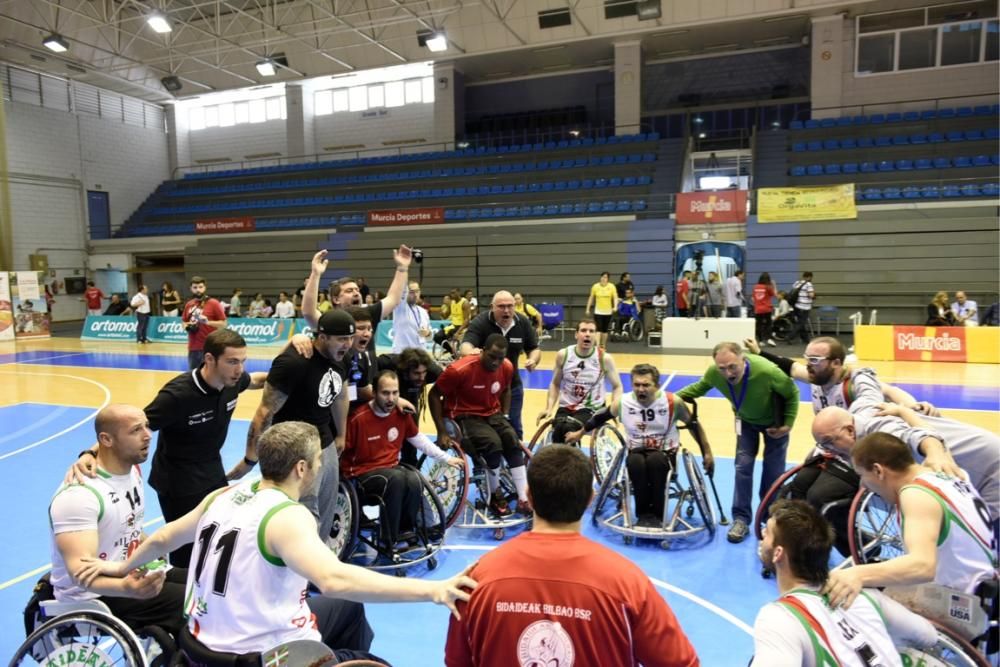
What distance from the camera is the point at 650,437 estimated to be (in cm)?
480

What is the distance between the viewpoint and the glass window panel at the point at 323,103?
26438 mm

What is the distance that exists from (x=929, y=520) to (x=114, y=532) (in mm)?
3215

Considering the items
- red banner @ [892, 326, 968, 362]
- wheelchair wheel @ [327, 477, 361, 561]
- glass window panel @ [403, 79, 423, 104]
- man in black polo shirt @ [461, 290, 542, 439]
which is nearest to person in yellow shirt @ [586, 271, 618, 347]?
red banner @ [892, 326, 968, 362]

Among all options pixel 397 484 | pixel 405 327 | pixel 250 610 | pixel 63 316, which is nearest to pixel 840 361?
pixel 397 484

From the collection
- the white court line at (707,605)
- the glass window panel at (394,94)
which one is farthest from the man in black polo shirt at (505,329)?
the glass window panel at (394,94)

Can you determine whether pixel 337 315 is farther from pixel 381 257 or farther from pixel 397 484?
pixel 381 257

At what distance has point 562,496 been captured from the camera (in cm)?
180

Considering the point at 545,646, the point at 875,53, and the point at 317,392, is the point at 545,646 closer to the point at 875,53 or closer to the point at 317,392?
the point at 317,392

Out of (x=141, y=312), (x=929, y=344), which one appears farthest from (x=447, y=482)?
(x=141, y=312)

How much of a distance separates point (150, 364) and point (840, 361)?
1335cm

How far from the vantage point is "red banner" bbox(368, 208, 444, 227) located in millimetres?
20641

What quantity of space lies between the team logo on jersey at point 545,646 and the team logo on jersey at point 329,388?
2.56 metres

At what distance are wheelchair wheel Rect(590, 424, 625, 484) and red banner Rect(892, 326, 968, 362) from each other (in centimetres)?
886

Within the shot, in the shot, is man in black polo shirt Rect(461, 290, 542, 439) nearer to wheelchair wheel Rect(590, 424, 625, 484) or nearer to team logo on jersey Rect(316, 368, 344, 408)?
wheelchair wheel Rect(590, 424, 625, 484)
